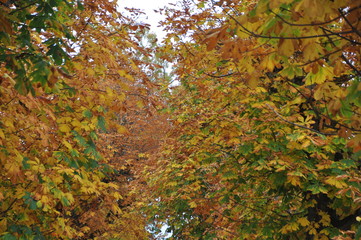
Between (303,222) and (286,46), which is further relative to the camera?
(303,222)

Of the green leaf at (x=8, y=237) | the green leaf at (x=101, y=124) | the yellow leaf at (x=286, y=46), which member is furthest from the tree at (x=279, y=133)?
the green leaf at (x=8, y=237)

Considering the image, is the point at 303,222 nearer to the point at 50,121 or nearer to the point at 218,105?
the point at 218,105

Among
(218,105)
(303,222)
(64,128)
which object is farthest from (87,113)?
(218,105)

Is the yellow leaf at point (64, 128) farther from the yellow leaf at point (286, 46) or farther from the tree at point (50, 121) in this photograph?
the yellow leaf at point (286, 46)

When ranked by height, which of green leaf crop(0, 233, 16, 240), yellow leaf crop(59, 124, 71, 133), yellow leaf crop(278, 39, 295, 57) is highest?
yellow leaf crop(278, 39, 295, 57)

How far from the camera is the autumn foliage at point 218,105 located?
112 inches

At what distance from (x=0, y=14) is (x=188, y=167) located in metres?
8.05

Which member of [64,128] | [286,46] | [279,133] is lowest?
[279,133]

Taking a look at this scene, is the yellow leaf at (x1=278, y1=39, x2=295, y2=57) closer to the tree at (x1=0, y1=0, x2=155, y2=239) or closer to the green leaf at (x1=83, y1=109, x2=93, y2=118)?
the tree at (x1=0, y1=0, x2=155, y2=239)

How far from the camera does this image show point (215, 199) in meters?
10.4

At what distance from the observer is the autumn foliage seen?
2.86 meters

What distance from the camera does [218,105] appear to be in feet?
35.3

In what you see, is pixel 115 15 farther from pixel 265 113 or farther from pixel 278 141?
pixel 278 141

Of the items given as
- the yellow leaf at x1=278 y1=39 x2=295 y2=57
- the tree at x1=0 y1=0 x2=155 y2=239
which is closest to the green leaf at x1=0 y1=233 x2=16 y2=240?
the tree at x1=0 y1=0 x2=155 y2=239
